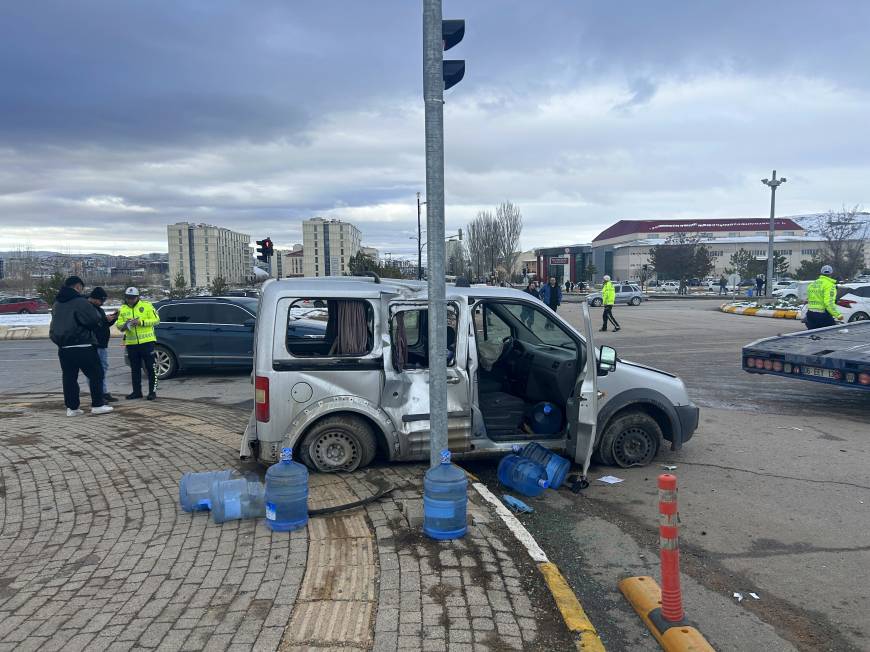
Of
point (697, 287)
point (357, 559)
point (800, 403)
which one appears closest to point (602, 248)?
point (697, 287)

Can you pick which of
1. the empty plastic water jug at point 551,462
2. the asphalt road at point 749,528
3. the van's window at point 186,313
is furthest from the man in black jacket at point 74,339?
the empty plastic water jug at point 551,462

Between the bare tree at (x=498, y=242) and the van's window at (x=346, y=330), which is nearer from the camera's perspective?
the van's window at (x=346, y=330)

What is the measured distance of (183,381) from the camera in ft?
38.9

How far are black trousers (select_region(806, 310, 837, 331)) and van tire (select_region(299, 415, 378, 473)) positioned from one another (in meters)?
10.3

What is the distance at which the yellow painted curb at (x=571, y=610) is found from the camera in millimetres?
3322

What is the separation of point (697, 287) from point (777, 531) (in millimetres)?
69449

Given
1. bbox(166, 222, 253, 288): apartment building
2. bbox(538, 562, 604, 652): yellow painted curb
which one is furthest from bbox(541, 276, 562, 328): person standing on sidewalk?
bbox(166, 222, 253, 288): apartment building

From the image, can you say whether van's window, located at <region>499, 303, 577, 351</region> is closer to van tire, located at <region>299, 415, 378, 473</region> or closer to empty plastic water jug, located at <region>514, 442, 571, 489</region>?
empty plastic water jug, located at <region>514, 442, 571, 489</region>

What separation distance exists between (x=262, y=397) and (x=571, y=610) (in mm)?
3136

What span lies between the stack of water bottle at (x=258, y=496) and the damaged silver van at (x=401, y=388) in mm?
719

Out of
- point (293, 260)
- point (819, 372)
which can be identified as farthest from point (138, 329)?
point (293, 260)

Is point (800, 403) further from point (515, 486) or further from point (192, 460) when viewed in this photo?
point (192, 460)

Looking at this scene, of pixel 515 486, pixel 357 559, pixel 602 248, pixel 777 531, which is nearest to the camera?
pixel 357 559

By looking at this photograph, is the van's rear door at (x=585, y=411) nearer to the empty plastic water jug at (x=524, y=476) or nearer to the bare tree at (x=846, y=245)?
the empty plastic water jug at (x=524, y=476)
